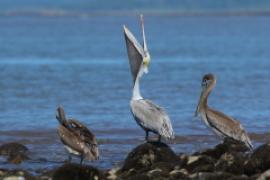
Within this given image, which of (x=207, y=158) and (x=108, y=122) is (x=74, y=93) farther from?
(x=207, y=158)

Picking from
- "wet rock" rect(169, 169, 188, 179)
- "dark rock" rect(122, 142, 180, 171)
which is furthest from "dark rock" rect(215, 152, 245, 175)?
"dark rock" rect(122, 142, 180, 171)

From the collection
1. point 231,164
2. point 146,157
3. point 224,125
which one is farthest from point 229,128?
point 231,164

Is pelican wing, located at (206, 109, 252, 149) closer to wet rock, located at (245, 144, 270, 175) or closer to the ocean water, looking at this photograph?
the ocean water

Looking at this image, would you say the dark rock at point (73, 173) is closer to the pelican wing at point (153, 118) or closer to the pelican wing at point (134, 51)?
the pelican wing at point (153, 118)

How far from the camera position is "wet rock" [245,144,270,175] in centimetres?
994

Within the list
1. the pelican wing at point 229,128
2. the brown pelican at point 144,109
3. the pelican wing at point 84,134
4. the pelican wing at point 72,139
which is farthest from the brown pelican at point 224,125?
the pelican wing at point 72,139

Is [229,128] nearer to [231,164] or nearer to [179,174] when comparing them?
[231,164]

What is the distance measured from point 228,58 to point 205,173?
84.5 feet

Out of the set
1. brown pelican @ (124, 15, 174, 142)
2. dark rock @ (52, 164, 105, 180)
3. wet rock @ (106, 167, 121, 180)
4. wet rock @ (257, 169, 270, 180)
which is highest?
brown pelican @ (124, 15, 174, 142)

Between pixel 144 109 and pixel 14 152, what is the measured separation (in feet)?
5.83

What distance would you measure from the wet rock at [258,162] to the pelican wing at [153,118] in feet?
6.87

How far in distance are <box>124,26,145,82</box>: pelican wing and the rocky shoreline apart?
1926 mm

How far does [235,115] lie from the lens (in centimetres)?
1731

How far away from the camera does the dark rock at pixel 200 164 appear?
33.0 ft
